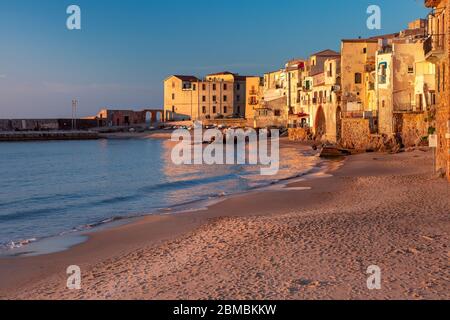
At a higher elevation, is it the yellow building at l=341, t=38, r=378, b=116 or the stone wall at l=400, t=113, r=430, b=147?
the yellow building at l=341, t=38, r=378, b=116

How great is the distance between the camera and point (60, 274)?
33.4ft

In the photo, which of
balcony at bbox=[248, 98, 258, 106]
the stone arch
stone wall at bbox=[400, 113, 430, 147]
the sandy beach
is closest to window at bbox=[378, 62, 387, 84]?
stone wall at bbox=[400, 113, 430, 147]

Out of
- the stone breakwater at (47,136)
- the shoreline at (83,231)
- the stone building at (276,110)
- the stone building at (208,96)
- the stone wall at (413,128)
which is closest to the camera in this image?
the shoreline at (83,231)

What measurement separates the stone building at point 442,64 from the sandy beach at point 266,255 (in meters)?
2.38

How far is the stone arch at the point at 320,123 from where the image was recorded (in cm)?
5856

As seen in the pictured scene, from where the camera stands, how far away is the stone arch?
58562 mm

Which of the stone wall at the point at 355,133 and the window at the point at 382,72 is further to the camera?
the stone wall at the point at 355,133

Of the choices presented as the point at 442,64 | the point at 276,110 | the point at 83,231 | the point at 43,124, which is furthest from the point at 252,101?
the point at 83,231

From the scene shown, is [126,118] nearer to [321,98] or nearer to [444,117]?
[321,98]

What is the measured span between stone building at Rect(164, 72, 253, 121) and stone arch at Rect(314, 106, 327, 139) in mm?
42698

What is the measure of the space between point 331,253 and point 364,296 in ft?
8.14

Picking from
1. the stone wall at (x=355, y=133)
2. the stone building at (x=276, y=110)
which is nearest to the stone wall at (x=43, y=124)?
the stone building at (x=276, y=110)

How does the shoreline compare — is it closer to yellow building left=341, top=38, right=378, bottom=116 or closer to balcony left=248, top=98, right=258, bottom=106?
yellow building left=341, top=38, right=378, bottom=116

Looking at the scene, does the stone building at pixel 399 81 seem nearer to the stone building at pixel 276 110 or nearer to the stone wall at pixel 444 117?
the stone wall at pixel 444 117
